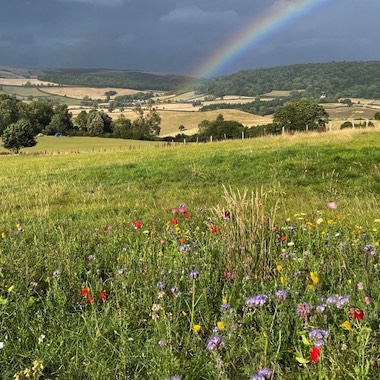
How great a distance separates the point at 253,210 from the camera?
4980mm

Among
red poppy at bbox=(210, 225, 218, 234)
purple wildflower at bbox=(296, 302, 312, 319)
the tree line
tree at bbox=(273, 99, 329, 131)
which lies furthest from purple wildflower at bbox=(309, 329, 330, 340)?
the tree line

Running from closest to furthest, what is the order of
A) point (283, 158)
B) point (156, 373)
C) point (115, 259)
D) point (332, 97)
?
point (156, 373) → point (115, 259) → point (283, 158) → point (332, 97)

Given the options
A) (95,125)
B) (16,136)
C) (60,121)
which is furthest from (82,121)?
(16,136)

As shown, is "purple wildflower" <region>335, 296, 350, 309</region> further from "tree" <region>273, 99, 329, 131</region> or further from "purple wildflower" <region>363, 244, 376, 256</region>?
"tree" <region>273, 99, 329, 131</region>

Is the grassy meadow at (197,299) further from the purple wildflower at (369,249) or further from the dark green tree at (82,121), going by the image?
the dark green tree at (82,121)

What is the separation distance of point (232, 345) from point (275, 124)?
98.6 meters

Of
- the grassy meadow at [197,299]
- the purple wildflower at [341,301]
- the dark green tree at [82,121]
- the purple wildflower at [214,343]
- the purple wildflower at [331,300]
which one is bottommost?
the dark green tree at [82,121]

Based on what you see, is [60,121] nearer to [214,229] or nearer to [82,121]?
[82,121]

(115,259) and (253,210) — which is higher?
(253,210)

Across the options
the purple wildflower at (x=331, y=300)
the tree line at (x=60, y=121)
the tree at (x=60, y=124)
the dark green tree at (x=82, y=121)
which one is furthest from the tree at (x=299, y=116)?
the purple wildflower at (x=331, y=300)

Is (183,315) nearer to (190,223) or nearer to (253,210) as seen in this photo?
(253,210)

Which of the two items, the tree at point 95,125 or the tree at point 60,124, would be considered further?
the tree at point 95,125

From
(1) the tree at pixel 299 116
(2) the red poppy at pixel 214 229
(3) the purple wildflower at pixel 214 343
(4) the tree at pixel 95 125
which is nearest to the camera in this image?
(3) the purple wildflower at pixel 214 343

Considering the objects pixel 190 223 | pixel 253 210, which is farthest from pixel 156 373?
pixel 190 223
